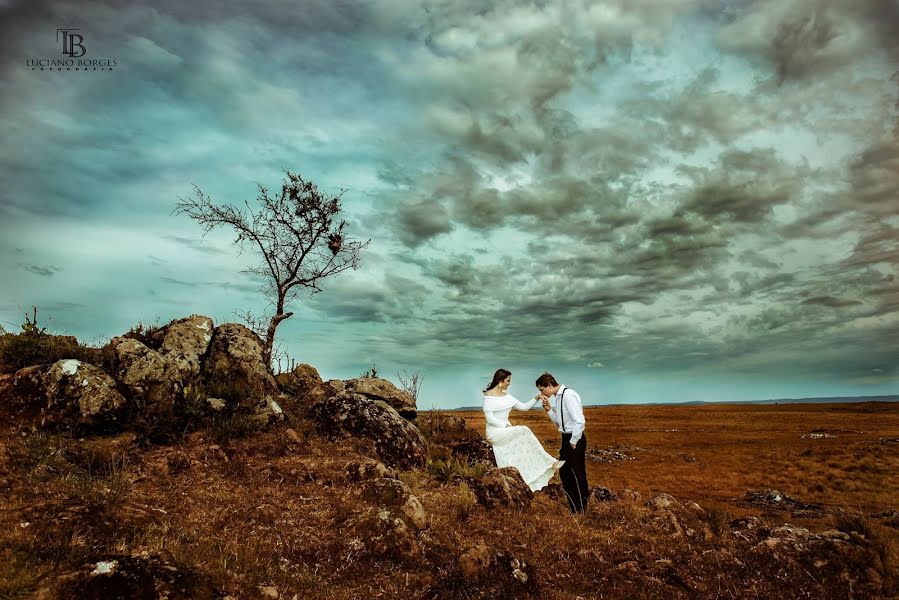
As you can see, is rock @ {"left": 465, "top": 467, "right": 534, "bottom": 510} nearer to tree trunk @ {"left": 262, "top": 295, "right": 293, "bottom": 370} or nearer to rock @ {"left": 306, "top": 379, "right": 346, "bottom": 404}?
rock @ {"left": 306, "top": 379, "right": 346, "bottom": 404}

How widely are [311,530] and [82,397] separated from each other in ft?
21.9

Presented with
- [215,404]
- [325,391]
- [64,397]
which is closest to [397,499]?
[215,404]

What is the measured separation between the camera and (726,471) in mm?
33188

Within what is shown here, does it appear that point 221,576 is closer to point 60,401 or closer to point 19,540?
point 19,540

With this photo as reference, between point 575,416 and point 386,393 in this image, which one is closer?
point 575,416

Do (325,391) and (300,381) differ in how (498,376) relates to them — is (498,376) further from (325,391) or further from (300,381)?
(300,381)

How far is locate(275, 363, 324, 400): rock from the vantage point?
17431mm

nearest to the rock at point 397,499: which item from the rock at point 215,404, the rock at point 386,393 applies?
the rock at point 215,404

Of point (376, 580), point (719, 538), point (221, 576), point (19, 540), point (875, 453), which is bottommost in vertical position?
point (875, 453)

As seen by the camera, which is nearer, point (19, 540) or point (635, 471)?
point (19, 540)

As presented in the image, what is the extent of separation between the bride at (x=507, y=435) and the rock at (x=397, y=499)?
372 cm

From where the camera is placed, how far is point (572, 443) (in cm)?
1151

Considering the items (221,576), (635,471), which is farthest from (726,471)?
(221,576)

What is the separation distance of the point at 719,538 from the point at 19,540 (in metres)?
12.7
